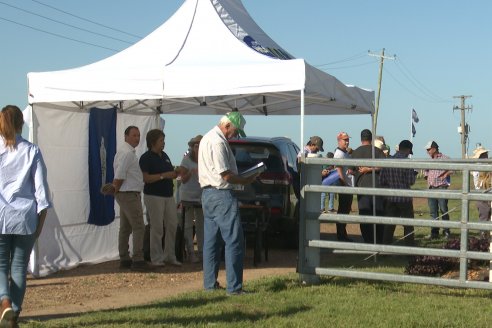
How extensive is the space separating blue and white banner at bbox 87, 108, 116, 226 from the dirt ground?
32.8 inches

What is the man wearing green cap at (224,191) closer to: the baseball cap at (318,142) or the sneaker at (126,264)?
the sneaker at (126,264)

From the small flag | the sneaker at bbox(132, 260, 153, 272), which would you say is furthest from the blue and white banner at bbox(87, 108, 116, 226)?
the small flag

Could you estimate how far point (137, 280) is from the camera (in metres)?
10.8

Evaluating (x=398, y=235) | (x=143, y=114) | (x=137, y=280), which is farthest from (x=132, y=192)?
(x=398, y=235)

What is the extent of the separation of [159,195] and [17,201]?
490 cm

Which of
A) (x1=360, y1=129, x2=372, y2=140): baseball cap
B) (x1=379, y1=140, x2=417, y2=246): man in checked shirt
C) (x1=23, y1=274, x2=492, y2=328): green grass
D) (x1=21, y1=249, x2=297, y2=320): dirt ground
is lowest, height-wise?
(x1=21, y1=249, x2=297, y2=320): dirt ground

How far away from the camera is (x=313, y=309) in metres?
8.16

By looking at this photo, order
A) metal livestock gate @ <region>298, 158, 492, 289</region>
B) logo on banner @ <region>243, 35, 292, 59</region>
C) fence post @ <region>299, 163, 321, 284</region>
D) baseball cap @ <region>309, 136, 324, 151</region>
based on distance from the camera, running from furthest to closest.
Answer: baseball cap @ <region>309, 136, 324, 151</region> < logo on banner @ <region>243, 35, 292, 59</region> < fence post @ <region>299, 163, 321, 284</region> < metal livestock gate @ <region>298, 158, 492, 289</region>

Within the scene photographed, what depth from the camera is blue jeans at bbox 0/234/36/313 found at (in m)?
6.94

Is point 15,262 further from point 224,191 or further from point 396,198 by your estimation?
point 396,198

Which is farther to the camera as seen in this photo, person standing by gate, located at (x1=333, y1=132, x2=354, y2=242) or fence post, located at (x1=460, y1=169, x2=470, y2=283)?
person standing by gate, located at (x1=333, y1=132, x2=354, y2=242)

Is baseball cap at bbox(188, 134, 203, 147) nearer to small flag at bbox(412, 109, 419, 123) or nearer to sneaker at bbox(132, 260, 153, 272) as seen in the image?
sneaker at bbox(132, 260, 153, 272)

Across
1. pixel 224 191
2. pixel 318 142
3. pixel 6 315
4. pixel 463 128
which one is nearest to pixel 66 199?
pixel 224 191

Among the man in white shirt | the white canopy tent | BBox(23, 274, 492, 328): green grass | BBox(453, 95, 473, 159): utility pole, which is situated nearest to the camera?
BBox(23, 274, 492, 328): green grass
